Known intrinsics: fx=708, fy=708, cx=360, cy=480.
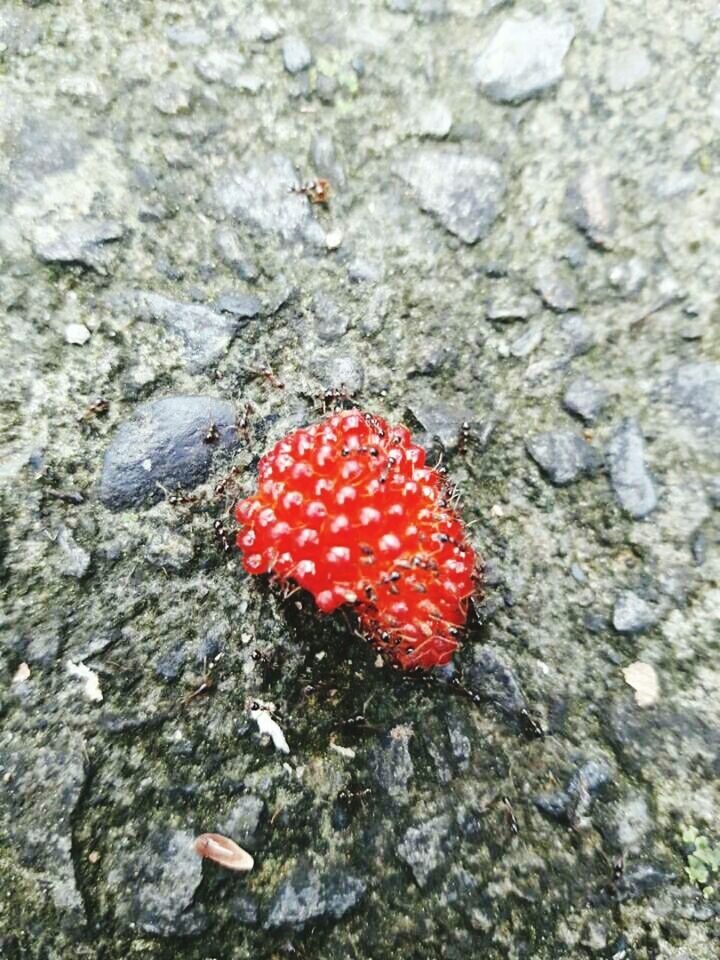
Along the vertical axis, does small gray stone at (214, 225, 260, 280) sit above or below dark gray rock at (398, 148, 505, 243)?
below

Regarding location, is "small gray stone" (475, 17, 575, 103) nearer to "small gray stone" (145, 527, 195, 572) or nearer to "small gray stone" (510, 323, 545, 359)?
"small gray stone" (510, 323, 545, 359)

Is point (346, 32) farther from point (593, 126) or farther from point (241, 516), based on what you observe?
point (241, 516)

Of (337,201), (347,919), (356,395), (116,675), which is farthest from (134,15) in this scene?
(347,919)

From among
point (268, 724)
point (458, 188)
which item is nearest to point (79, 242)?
point (458, 188)

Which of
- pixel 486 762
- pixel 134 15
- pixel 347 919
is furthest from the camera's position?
pixel 134 15

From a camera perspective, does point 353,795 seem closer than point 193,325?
Yes

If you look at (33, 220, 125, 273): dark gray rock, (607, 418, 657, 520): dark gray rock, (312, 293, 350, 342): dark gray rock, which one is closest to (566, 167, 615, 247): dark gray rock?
(607, 418, 657, 520): dark gray rock

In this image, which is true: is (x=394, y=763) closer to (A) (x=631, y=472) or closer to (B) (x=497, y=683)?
(B) (x=497, y=683)
